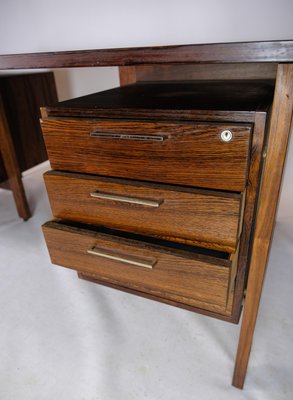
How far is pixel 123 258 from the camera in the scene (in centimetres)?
57

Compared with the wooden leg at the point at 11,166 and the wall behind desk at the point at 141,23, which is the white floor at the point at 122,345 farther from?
the wall behind desk at the point at 141,23

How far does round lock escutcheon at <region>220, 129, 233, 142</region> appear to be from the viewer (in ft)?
1.38

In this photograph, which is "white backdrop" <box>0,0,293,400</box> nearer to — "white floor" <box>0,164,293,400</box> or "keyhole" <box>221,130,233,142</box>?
"white floor" <box>0,164,293,400</box>

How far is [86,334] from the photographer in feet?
2.30

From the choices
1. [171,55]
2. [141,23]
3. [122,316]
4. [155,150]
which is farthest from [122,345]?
[141,23]

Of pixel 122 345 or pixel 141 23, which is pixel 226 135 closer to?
pixel 122 345

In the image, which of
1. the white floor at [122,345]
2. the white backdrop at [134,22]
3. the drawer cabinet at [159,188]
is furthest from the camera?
the white backdrop at [134,22]

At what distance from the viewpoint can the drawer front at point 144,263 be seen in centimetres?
50

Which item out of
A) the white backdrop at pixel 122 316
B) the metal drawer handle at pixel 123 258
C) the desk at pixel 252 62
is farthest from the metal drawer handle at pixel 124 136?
the white backdrop at pixel 122 316

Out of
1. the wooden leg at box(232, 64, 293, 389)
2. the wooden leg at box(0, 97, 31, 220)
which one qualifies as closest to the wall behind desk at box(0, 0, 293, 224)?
the wooden leg at box(0, 97, 31, 220)

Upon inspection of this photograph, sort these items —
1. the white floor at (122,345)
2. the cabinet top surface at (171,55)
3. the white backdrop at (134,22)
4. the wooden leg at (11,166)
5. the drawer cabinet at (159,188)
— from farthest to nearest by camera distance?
the wooden leg at (11,166)
the white backdrop at (134,22)
the white floor at (122,345)
the drawer cabinet at (159,188)
the cabinet top surface at (171,55)

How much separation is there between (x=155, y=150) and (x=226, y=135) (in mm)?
112

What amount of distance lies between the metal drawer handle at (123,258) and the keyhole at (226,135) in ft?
0.80

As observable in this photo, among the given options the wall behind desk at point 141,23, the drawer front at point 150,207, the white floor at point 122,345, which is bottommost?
the white floor at point 122,345
